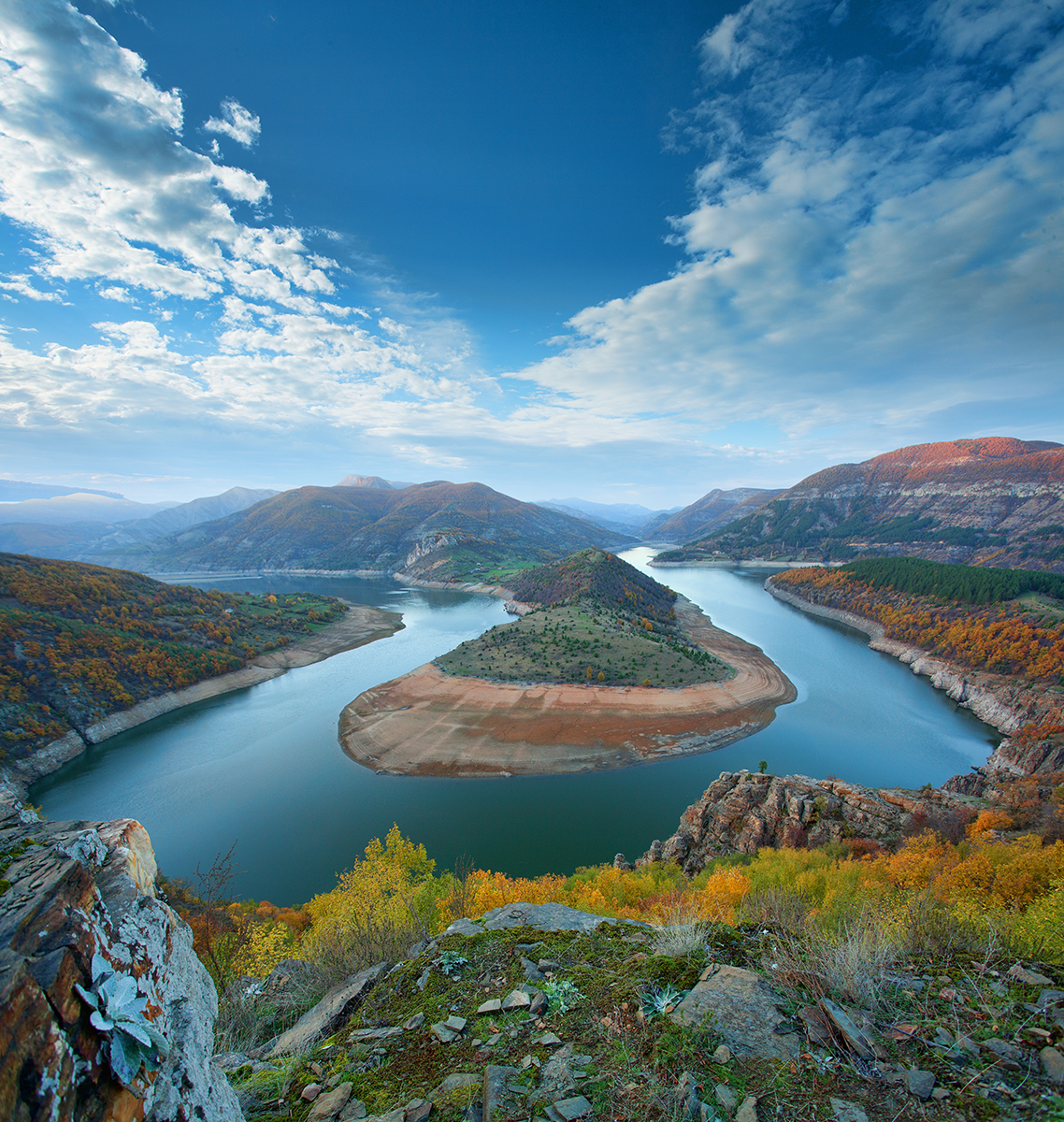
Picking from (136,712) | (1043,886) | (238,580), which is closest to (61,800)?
(136,712)

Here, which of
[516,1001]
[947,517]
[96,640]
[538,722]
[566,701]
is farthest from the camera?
[947,517]

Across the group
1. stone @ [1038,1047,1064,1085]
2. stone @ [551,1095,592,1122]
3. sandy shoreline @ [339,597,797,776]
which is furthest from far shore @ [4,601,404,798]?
stone @ [1038,1047,1064,1085]

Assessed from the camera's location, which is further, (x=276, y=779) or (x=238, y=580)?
(x=238, y=580)

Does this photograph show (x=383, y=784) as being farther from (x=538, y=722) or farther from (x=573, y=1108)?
(x=573, y=1108)

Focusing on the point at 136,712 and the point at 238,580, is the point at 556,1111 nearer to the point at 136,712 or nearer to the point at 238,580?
the point at 136,712

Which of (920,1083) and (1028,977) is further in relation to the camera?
(1028,977)

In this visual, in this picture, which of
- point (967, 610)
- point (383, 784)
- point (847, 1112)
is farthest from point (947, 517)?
point (847, 1112)
